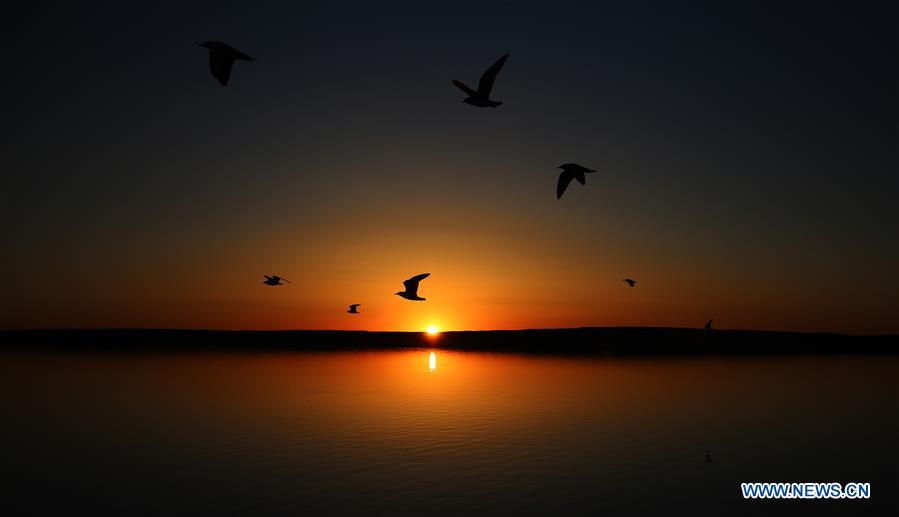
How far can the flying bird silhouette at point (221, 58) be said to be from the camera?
61.7 ft

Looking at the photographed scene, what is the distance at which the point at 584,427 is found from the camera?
1409 inches

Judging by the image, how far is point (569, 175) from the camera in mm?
24516

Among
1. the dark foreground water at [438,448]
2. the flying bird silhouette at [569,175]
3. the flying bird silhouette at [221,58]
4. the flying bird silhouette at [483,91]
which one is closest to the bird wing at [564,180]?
the flying bird silhouette at [569,175]

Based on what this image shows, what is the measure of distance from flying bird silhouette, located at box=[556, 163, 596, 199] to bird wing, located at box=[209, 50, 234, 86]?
1078 cm

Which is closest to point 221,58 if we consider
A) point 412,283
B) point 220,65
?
point 220,65

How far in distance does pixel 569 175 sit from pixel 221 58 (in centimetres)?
1161

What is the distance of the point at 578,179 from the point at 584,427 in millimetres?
16068

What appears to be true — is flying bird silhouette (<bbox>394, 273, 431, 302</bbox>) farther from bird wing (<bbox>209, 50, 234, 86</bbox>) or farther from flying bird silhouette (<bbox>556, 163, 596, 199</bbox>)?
bird wing (<bbox>209, 50, 234, 86</bbox>)

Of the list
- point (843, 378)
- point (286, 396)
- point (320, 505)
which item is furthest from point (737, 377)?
point (320, 505)

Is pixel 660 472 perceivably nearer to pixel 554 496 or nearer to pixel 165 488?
pixel 554 496

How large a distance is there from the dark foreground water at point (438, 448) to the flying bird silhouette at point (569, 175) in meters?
9.75

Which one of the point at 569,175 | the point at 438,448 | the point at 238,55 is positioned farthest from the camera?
the point at 438,448

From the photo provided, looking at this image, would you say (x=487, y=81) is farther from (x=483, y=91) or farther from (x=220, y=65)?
(x=220, y=65)

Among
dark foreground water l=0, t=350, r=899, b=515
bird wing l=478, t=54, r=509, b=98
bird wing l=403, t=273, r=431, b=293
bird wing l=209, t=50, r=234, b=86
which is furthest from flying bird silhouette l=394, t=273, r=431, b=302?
bird wing l=209, t=50, r=234, b=86
